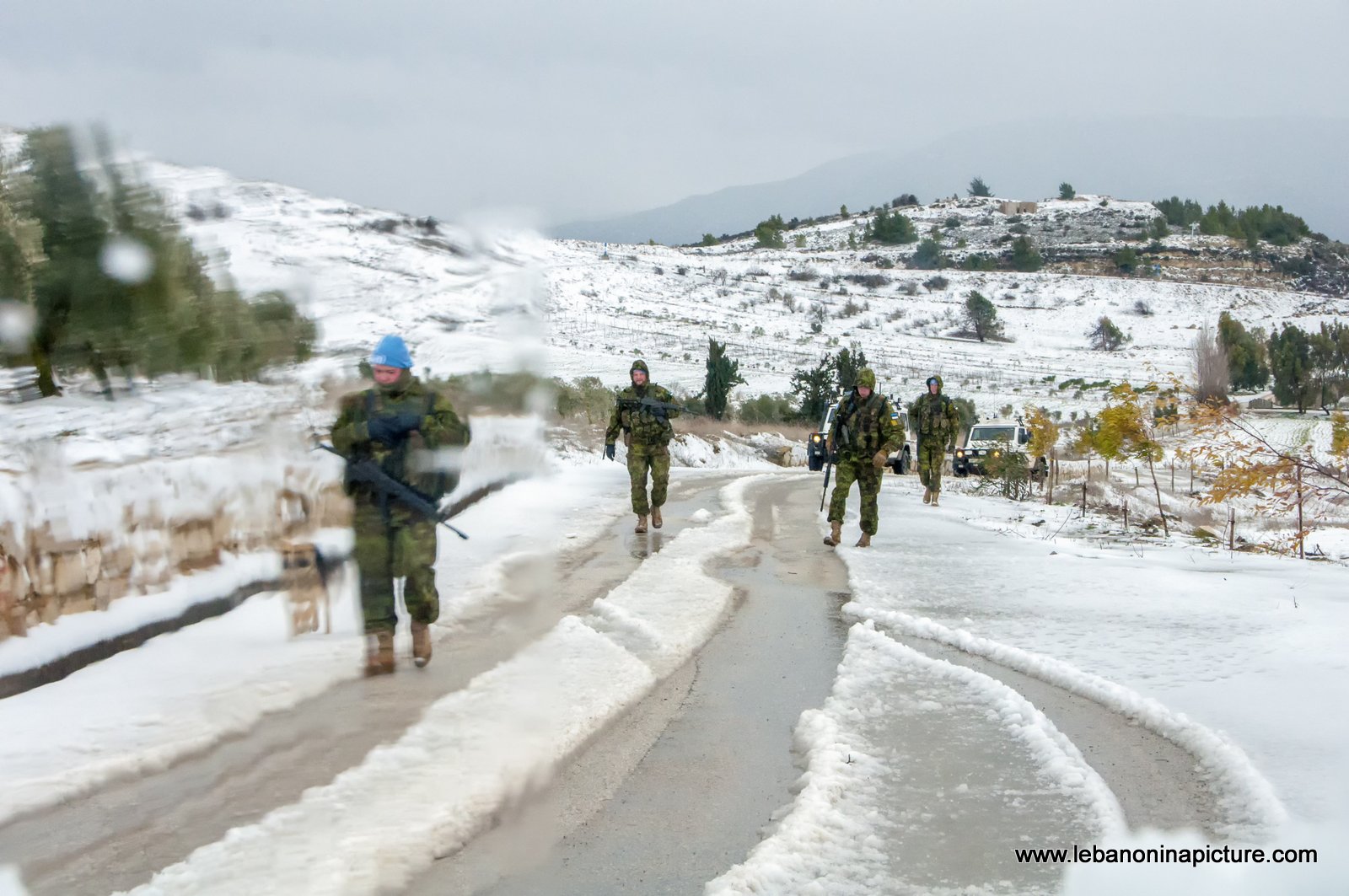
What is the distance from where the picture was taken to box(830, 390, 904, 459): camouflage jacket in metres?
11.6

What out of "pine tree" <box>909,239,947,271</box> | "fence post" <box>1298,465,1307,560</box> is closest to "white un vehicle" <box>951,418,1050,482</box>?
"fence post" <box>1298,465,1307,560</box>

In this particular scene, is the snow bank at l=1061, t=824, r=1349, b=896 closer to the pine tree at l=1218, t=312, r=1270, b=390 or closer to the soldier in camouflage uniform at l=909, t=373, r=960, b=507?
the soldier in camouflage uniform at l=909, t=373, r=960, b=507

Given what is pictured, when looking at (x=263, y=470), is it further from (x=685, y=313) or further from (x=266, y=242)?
(x=685, y=313)

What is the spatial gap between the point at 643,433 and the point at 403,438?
20.7 ft

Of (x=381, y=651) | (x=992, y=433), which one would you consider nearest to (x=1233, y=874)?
(x=381, y=651)

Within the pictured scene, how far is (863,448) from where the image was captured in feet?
38.2

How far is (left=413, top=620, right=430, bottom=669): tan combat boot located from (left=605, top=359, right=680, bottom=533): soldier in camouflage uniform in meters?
6.12

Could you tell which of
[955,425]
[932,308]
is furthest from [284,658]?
[932,308]

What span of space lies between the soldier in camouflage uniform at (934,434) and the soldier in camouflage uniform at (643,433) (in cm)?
566

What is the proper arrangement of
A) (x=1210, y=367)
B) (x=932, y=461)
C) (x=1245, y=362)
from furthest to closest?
(x=1245, y=362)
(x=1210, y=367)
(x=932, y=461)

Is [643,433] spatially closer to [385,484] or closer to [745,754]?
[385,484]

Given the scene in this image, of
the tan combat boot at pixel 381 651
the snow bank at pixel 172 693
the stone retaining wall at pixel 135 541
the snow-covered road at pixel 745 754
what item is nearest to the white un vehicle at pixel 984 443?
the snow-covered road at pixel 745 754

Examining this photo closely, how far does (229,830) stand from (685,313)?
2886 inches

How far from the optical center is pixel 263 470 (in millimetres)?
8500
